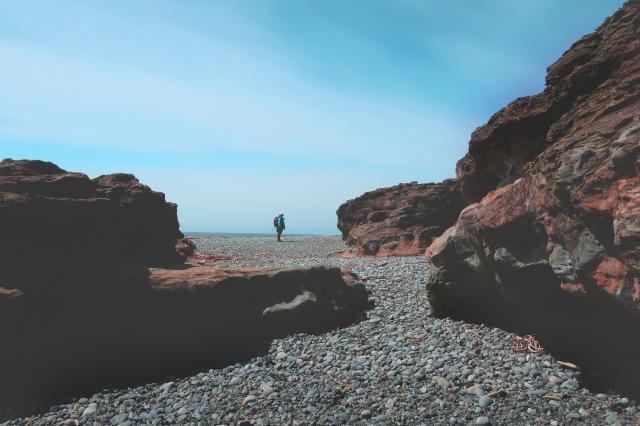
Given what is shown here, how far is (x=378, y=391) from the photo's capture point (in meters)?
7.80

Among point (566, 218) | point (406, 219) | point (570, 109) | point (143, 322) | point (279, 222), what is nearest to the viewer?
point (566, 218)

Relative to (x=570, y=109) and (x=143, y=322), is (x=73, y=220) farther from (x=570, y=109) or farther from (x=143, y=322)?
(x=570, y=109)

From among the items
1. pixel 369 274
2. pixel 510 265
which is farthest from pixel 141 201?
pixel 510 265

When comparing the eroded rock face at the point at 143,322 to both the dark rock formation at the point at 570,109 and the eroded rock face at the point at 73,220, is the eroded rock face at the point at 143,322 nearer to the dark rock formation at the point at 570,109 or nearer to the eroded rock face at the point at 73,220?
the eroded rock face at the point at 73,220

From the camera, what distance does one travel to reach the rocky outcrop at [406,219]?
2705 cm

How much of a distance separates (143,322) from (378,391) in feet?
18.7

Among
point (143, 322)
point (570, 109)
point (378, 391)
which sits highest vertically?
point (570, 109)

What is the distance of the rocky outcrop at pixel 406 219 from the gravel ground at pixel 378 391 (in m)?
16.7

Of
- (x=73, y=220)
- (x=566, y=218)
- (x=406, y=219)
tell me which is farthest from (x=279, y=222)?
(x=566, y=218)

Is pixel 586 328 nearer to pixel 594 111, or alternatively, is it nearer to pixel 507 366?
pixel 507 366

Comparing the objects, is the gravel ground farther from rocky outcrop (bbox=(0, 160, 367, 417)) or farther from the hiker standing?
the hiker standing

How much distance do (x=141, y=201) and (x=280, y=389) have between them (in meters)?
7.45

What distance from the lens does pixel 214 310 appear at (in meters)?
10.6

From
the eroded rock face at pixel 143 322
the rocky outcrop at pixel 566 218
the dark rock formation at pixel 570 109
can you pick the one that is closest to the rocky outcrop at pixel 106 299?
the eroded rock face at pixel 143 322
